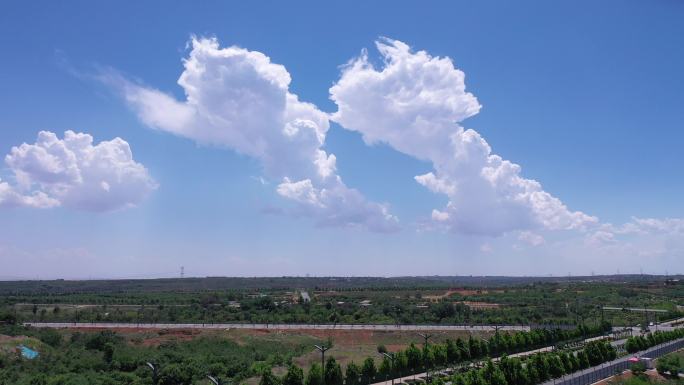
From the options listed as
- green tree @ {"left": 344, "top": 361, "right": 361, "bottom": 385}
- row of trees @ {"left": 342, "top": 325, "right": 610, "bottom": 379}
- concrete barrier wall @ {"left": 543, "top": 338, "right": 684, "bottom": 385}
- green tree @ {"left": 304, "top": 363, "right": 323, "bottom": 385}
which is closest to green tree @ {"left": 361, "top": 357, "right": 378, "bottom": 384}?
green tree @ {"left": 344, "top": 361, "right": 361, "bottom": 385}

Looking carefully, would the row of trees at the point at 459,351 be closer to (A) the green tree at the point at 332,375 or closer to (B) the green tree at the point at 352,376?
(B) the green tree at the point at 352,376

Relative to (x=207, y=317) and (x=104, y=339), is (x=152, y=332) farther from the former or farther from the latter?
A: (x=207, y=317)

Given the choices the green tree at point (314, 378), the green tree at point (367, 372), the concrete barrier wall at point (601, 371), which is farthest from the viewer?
the concrete barrier wall at point (601, 371)

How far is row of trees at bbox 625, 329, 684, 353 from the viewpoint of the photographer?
194ft

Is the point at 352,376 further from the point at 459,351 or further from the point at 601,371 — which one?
the point at 601,371

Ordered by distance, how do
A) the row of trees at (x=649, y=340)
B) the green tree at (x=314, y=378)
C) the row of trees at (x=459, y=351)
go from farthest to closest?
the row of trees at (x=649, y=340) < the row of trees at (x=459, y=351) < the green tree at (x=314, y=378)

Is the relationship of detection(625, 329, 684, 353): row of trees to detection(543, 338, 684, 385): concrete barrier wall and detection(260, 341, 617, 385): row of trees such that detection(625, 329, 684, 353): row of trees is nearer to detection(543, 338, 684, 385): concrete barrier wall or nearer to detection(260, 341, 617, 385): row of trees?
detection(543, 338, 684, 385): concrete barrier wall

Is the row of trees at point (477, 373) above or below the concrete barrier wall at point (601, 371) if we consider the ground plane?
above

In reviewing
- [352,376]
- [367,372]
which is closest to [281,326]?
[367,372]

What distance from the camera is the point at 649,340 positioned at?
62562 millimetres

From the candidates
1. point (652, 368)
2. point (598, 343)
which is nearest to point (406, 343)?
point (598, 343)

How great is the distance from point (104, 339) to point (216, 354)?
14.5 meters

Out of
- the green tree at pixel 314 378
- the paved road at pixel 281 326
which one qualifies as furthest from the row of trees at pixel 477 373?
the paved road at pixel 281 326

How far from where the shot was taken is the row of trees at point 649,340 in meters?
59.0
